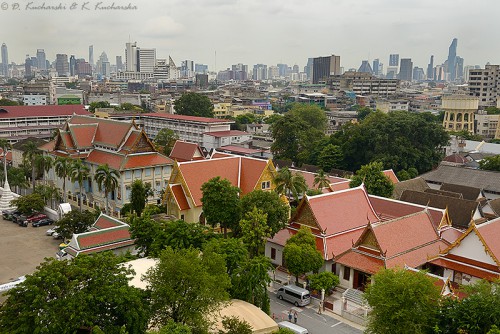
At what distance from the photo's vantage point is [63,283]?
21.1m

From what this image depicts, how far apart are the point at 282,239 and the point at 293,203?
14.0 m

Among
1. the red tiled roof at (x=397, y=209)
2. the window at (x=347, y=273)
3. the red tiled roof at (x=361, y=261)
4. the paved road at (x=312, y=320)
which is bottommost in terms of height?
the paved road at (x=312, y=320)

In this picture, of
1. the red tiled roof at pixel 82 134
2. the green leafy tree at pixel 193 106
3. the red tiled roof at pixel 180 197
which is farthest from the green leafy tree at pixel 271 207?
the green leafy tree at pixel 193 106

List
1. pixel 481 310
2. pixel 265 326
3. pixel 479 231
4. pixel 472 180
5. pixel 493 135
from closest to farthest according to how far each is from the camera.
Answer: pixel 481 310 → pixel 265 326 → pixel 479 231 → pixel 472 180 → pixel 493 135

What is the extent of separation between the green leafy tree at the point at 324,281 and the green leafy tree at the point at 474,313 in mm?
9185

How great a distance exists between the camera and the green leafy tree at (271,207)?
117 ft

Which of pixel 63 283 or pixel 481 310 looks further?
pixel 481 310

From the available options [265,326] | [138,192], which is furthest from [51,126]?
[265,326]

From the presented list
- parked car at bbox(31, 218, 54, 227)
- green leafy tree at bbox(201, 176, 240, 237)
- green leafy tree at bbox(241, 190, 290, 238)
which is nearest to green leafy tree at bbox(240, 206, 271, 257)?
green leafy tree at bbox(241, 190, 290, 238)

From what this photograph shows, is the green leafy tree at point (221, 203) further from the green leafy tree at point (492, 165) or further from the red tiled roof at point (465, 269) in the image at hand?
the green leafy tree at point (492, 165)

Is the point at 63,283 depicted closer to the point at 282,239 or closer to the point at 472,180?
the point at 282,239

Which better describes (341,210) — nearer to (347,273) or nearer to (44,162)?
(347,273)

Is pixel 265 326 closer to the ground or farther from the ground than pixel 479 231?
closer to the ground

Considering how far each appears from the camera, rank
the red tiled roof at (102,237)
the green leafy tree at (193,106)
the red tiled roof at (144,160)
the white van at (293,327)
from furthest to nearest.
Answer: the green leafy tree at (193,106)
the red tiled roof at (144,160)
the red tiled roof at (102,237)
the white van at (293,327)
